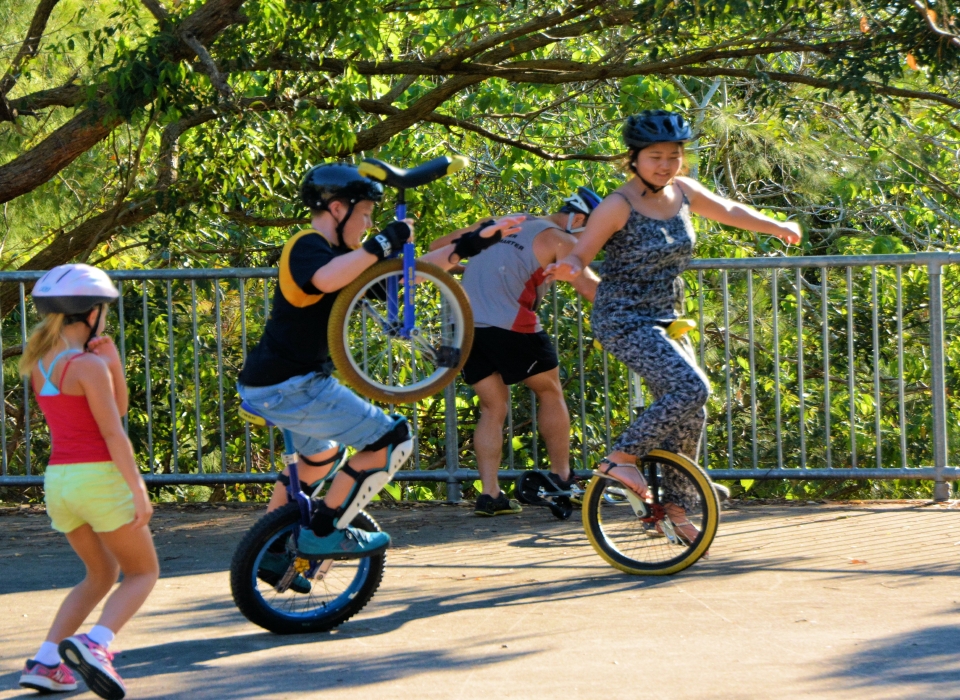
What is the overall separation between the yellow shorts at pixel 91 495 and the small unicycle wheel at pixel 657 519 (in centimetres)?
225

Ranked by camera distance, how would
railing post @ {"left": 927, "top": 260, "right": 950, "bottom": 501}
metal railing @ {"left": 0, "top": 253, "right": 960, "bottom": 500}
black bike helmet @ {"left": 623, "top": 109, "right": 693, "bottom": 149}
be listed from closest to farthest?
1. black bike helmet @ {"left": 623, "top": 109, "right": 693, "bottom": 149}
2. railing post @ {"left": 927, "top": 260, "right": 950, "bottom": 501}
3. metal railing @ {"left": 0, "top": 253, "right": 960, "bottom": 500}

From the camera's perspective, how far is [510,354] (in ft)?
21.5

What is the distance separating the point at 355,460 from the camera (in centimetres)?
457

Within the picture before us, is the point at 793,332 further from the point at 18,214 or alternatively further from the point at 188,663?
the point at 18,214

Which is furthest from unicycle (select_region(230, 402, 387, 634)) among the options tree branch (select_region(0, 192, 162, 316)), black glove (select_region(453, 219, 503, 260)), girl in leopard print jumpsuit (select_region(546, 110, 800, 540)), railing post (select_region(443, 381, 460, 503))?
tree branch (select_region(0, 192, 162, 316))

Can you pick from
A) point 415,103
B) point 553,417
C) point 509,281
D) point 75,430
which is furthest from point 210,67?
point 75,430

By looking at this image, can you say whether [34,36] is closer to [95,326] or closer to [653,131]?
[653,131]

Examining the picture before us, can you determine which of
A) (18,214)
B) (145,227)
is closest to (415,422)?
(145,227)

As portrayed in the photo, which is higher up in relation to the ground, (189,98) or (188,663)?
(189,98)

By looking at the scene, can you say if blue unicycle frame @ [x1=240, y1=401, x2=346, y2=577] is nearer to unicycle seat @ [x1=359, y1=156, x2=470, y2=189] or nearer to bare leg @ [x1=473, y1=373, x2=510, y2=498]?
unicycle seat @ [x1=359, y1=156, x2=470, y2=189]

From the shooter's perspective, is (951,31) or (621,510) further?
(951,31)

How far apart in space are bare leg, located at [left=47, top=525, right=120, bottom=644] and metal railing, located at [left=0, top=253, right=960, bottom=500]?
3.13 metres

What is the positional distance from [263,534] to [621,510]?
6.07ft

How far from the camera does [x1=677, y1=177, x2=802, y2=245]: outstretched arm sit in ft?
18.1
